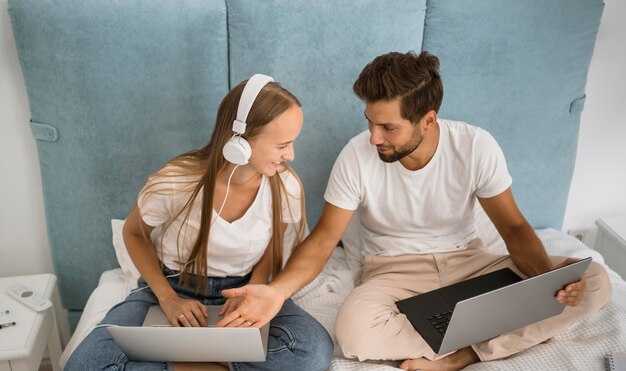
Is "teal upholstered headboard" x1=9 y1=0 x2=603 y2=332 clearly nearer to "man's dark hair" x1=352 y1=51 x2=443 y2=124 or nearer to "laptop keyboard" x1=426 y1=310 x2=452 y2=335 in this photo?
"man's dark hair" x1=352 y1=51 x2=443 y2=124

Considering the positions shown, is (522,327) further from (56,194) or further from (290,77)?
(56,194)

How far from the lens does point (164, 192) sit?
138 cm

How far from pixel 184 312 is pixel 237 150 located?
16.1 inches

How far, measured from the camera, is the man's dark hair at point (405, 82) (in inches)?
55.4

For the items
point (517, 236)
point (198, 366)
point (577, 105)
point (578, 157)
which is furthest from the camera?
point (578, 157)

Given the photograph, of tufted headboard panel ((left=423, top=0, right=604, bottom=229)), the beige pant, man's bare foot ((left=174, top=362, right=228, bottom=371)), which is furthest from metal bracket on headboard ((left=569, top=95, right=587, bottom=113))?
man's bare foot ((left=174, top=362, right=228, bottom=371))

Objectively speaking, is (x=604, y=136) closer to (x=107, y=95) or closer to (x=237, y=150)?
(x=237, y=150)

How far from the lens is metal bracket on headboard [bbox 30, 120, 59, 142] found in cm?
160

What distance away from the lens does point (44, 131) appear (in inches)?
63.3

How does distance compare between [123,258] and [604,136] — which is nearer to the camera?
[123,258]

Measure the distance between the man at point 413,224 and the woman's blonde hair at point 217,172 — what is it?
159 mm

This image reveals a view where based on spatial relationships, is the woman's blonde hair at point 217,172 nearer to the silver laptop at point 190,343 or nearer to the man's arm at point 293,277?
the man's arm at point 293,277

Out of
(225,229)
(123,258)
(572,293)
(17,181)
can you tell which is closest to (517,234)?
(572,293)

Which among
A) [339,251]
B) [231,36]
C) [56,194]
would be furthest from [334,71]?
[56,194]
